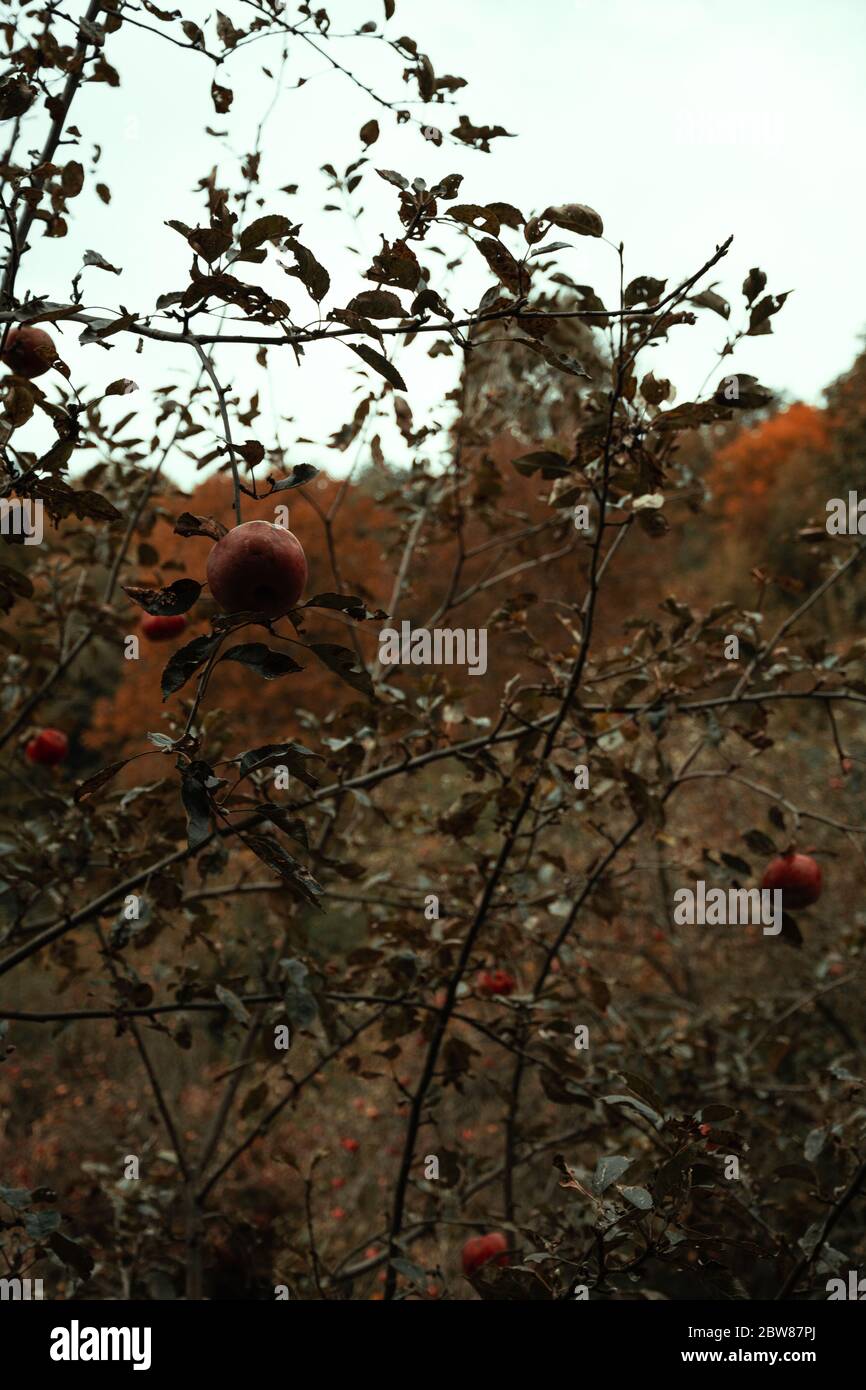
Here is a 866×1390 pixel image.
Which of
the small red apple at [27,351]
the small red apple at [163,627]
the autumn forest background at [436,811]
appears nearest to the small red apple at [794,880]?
the autumn forest background at [436,811]

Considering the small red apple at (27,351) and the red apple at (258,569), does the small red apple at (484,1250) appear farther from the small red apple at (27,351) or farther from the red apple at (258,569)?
the small red apple at (27,351)

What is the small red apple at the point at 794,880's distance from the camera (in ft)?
7.34

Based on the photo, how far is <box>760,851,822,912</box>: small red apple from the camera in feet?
7.34

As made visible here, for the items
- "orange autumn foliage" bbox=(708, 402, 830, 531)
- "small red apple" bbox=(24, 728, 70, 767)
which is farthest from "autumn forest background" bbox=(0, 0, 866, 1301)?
"orange autumn foliage" bbox=(708, 402, 830, 531)

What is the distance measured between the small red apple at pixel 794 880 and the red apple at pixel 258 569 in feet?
4.85

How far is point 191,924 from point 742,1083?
4.63 feet

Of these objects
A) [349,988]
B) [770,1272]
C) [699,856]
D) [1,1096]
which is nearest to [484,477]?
[699,856]

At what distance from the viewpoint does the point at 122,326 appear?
1.12 m

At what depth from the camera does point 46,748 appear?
2660 millimetres

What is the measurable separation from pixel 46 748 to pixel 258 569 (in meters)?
1.76

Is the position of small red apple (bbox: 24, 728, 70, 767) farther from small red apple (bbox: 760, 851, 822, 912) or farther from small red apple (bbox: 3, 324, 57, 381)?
small red apple (bbox: 760, 851, 822, 912)

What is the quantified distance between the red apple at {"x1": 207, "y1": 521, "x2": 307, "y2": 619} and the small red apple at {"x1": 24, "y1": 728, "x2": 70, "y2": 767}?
1.69 meters

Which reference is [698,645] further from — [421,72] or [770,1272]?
[770,1272]
